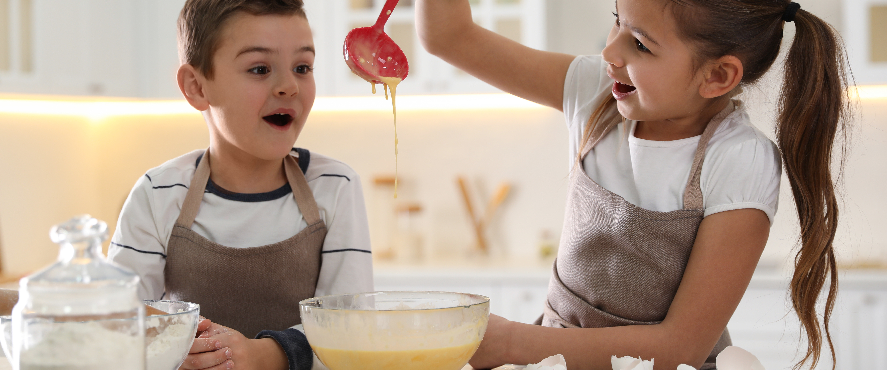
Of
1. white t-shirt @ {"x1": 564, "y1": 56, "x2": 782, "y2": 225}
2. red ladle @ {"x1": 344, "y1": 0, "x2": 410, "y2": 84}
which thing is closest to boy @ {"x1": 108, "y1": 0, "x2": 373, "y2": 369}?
red ladle @ {"x1": 344, "y1": 0, "x2": 410, "y2": 84}

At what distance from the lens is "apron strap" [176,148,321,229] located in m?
1.11

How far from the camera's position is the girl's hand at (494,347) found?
89 cm

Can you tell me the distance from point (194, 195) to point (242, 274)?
149mm

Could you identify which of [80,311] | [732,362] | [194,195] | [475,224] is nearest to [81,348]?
[80,311]

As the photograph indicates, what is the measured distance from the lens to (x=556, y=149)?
10.1 ft

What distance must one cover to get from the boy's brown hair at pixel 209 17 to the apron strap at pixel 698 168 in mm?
645

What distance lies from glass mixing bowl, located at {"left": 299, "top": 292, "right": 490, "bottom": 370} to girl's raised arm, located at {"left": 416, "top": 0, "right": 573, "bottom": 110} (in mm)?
630

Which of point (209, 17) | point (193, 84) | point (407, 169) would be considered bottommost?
point (407, 169)

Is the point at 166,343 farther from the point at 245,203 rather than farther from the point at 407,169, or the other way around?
the point at 407,169

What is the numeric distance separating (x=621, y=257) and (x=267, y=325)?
0.54 meters

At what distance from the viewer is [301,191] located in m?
1.18

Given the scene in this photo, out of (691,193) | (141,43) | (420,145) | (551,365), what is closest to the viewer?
(551,365)

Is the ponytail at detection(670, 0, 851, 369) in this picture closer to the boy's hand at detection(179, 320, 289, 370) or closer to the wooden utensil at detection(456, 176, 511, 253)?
the boy's hand at detection(179, 320, 289, 370)

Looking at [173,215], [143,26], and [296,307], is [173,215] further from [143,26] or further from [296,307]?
[143,26]
